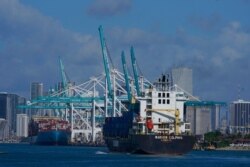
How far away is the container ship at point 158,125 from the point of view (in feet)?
374

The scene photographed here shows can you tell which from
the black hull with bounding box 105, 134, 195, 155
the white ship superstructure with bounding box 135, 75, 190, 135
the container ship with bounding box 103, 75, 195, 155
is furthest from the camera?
the white ship superstructure with bounding box 135, 75, 190, 135

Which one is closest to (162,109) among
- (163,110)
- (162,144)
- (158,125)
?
(163,110)

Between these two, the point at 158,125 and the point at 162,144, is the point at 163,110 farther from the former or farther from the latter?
the point at 162,144

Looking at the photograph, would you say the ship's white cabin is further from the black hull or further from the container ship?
the black hull

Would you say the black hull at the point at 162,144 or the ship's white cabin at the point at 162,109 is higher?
the ship's white cabin at the point at 162,109

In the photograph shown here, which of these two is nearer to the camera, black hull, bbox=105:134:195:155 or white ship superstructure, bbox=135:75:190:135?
black hull, bbox=105:134:195:155

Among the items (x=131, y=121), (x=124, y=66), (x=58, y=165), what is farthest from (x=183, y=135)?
(x=124, y=66)

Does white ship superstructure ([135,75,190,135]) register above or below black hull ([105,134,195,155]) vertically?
above

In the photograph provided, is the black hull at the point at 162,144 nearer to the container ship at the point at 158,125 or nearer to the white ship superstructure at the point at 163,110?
the container ship at the point at 158,125

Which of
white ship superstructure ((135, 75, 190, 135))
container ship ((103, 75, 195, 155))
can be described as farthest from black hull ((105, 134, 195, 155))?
white ship superstructure ((135, 75, 190, 135))

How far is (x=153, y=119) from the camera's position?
4658 inches

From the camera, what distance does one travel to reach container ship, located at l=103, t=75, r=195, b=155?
114 m

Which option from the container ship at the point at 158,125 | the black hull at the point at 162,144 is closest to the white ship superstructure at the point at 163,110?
the container ship at the point at 158,125

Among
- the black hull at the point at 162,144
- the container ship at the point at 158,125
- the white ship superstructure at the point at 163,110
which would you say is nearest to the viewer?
the black hull at the point at 162,144
